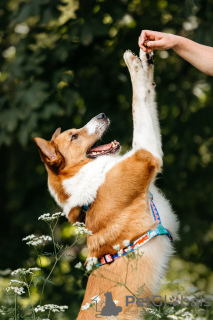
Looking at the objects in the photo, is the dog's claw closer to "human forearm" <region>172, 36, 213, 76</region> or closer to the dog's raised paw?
the dog's raised paw

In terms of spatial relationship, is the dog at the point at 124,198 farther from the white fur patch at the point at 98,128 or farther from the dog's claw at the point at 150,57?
the white fur patch at the point at 98,128

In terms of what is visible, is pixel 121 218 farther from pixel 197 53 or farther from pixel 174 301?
pixel 197 53

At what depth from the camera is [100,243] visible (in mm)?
3781

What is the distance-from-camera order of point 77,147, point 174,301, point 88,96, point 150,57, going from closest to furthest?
point 174,301, point 150,57, point 77,147, point 88,96

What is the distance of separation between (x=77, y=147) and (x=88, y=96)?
2.59 metres

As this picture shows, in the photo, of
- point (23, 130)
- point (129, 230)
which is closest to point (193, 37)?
point (23, 130)

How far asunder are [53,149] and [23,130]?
5.73 feet

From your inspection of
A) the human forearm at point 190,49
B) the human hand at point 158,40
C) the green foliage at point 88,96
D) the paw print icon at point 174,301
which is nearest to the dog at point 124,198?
the paw print icon at point 174,301

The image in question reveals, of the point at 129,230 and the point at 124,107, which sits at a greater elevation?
the point at 124,107

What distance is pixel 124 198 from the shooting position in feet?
12.6

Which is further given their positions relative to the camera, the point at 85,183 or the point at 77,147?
the point at 77,147

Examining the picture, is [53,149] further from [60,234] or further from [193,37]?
[60,234]

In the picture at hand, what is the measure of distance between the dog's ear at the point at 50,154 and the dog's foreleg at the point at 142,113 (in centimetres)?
80

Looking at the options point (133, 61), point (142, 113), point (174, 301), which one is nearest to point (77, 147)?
point (142, 113)
